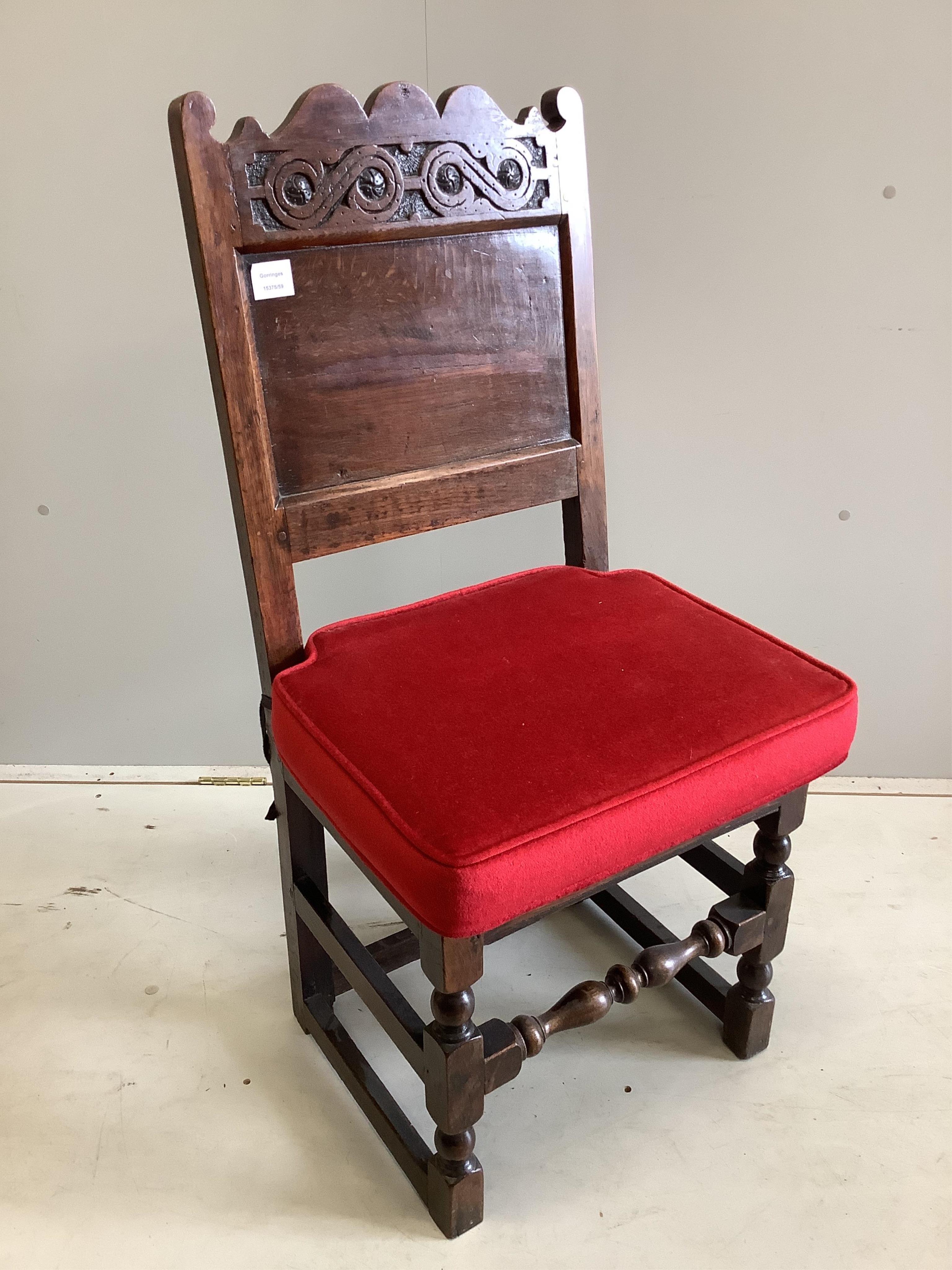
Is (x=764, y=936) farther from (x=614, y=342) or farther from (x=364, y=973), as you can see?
(x=614, y=342)

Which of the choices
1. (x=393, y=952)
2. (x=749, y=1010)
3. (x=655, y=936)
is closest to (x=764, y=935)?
(x=749, y=1010)

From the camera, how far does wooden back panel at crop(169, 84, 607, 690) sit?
3.28 feet

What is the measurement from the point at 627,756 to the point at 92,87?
1.10 meters

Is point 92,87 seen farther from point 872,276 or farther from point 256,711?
point 872,276

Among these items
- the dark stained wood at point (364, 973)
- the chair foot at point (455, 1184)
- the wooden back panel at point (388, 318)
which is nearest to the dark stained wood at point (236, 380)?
the wooden back panel at point (388, 318)

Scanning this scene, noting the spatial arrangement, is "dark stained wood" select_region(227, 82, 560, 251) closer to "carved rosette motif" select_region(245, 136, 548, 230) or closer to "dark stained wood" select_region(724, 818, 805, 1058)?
"carved rosette motif" select_region(245, 136, 548, 230)

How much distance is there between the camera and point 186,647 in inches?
67.7

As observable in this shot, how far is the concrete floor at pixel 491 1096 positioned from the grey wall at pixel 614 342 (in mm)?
322

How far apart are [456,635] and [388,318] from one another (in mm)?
341

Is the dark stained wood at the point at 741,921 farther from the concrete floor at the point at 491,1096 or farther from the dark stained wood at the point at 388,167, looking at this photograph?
the dark stained wood at the point at 388,167

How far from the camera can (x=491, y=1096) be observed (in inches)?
48.9

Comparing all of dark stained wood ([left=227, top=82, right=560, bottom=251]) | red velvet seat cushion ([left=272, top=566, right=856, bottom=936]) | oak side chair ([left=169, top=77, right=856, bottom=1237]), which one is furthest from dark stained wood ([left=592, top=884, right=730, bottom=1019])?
dark stained wood ([left=227, top=82, right=560, bottom=251])

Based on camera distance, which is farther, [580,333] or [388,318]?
[580,333]

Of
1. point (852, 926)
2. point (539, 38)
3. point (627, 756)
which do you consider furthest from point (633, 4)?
point (852, 926)
